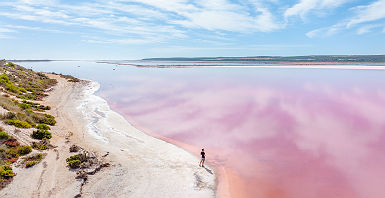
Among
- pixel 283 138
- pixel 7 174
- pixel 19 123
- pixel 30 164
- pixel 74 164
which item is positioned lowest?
pixel 283 138

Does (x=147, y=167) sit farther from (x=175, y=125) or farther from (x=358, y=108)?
(x=358, y=108)

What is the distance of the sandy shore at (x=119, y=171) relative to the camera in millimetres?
12023

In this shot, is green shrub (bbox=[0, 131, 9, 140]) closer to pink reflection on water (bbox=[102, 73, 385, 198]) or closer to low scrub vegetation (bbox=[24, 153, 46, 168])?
low scrub vegetation (bbox=[24, 153, 46, 168])

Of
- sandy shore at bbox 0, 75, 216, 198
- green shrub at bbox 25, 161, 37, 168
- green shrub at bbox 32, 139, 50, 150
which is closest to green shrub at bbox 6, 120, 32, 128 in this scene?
sandy shore at bbox 0, 75, 216, 198

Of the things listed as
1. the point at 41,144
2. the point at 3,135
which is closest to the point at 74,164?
the point at 41,144

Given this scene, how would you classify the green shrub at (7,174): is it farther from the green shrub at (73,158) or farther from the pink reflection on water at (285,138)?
the pink reflection on water at (285,138)

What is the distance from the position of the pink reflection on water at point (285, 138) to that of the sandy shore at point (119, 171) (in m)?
2.12

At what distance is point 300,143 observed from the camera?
1984 centimetres

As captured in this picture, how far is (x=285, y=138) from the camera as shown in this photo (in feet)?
68.8

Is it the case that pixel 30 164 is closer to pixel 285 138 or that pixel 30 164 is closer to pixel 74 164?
pixel 74 164

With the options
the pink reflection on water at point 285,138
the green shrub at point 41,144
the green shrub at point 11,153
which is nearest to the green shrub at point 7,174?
the green shrub at point 11,153

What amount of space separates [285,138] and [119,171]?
1394cm

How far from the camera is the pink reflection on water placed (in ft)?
46.4

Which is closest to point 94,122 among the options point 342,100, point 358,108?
point 358,108
